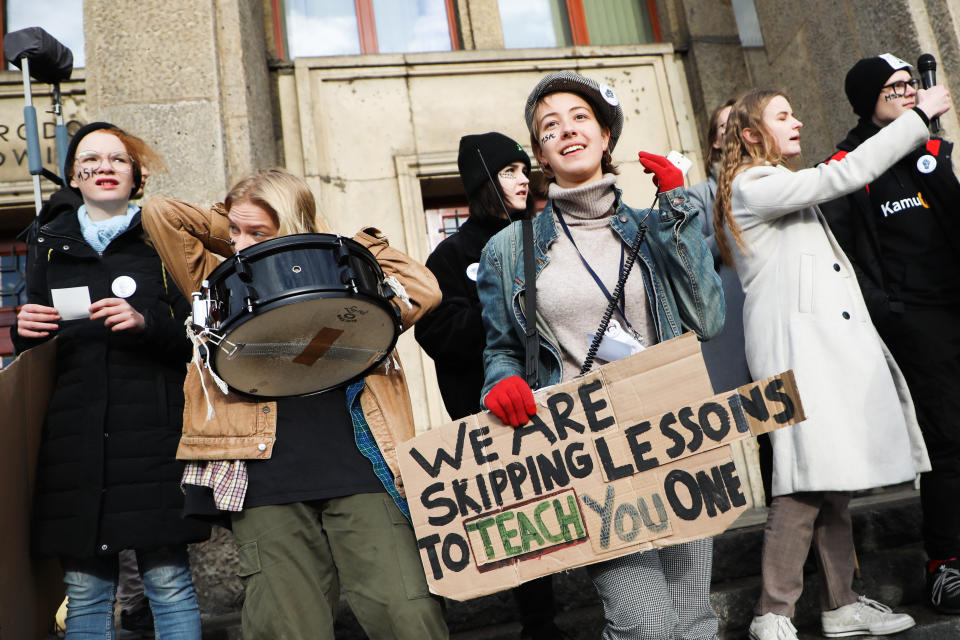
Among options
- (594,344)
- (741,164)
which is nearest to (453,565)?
(594,344)

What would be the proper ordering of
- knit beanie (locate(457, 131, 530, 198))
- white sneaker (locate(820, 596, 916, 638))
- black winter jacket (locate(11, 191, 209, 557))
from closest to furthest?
black winter jacket (locate(11, 191, 209, 557)) < white sneaker (locate(820, 596, 916, 638)) < knit beanie (locate(457, 131, 530, 198))

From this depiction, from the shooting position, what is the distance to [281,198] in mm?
2729

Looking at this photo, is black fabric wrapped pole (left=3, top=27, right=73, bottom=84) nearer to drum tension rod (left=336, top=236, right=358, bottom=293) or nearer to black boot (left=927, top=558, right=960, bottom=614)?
drum tension rod (left=336, top=236, right=358, bottom=293)

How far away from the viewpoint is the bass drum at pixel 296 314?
2248mm

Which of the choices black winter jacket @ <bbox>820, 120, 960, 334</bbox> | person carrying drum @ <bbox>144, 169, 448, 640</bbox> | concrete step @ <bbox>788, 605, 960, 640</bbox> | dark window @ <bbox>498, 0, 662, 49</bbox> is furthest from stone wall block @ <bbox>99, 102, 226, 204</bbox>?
concrete step @ <bbox>788, 605, 960, 640</bbox>

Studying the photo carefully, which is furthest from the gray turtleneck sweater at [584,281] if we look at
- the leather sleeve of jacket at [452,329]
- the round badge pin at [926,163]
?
the round badge pin at [926,163]

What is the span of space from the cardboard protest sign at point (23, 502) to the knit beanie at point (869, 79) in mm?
3580

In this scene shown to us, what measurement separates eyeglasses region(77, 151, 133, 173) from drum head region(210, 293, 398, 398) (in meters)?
1.36

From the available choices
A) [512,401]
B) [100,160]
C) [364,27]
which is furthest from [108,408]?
[364,27]

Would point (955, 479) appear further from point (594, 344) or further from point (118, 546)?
point (118, 546)

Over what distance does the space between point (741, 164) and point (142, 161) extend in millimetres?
2434

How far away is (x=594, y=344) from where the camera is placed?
235 cm

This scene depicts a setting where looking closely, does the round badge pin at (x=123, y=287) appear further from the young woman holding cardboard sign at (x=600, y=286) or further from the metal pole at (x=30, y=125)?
the metal pole at (x=30, y=125)

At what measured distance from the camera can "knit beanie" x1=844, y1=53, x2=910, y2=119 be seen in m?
3.81
